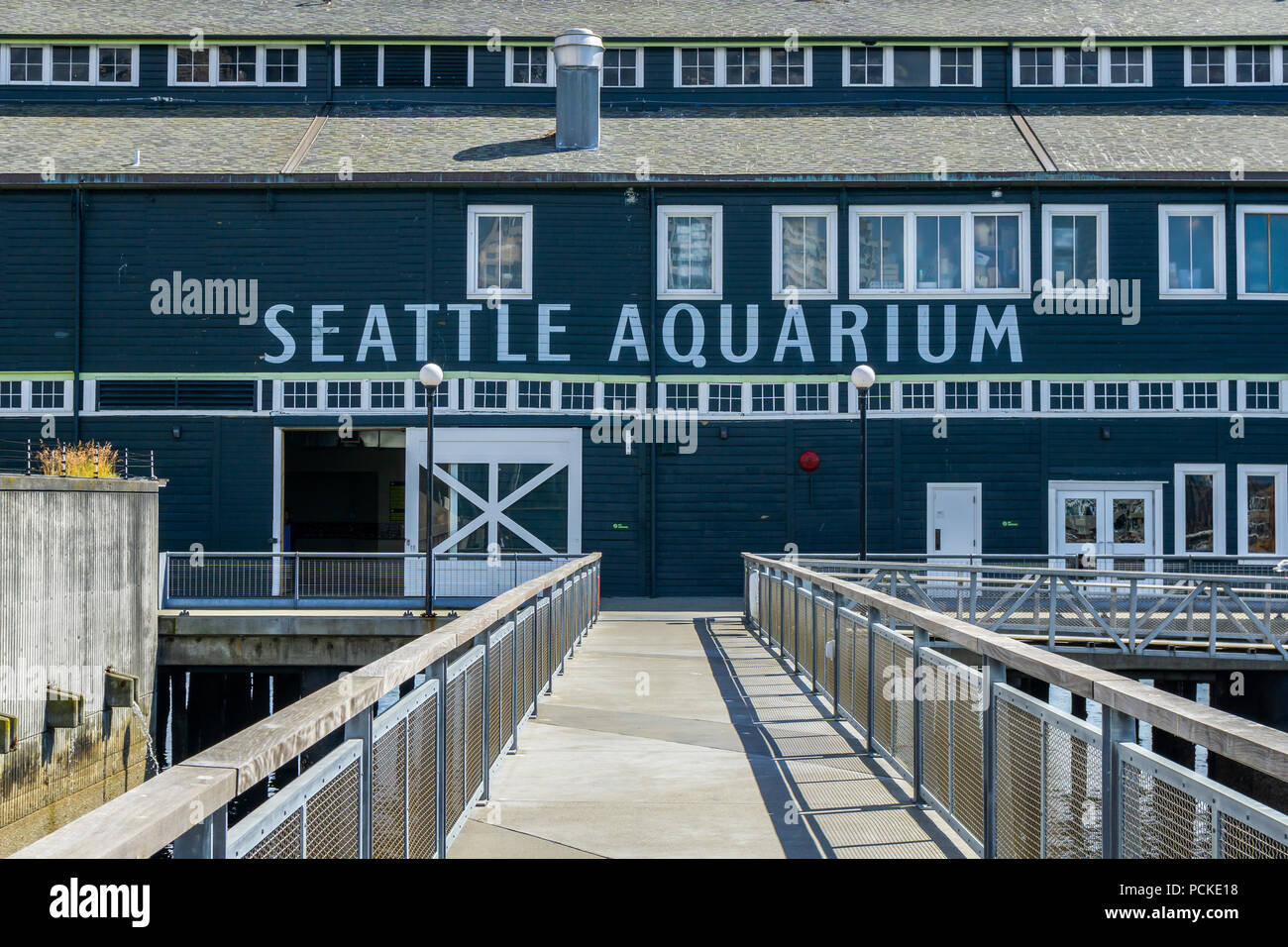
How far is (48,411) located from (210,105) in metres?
8.63

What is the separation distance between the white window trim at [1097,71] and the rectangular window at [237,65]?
56.9ft

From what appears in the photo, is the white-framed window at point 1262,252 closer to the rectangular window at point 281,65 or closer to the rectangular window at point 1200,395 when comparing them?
the rectangular window at point 1200,395

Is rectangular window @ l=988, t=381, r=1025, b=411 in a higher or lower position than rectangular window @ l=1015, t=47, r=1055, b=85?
lower

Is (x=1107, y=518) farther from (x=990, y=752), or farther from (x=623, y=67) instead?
(x=990, y=752)

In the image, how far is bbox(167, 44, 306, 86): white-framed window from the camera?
31.5m

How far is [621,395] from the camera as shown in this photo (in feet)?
89.5

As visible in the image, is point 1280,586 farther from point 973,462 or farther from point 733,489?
point 733,489

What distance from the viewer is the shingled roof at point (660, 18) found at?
31312 mm

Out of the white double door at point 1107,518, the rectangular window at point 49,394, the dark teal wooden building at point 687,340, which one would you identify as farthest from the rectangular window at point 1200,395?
the rectangular window at point 49,394

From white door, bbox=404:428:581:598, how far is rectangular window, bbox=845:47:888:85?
36.1 ft

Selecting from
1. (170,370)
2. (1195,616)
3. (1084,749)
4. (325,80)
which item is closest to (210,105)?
(325,80)

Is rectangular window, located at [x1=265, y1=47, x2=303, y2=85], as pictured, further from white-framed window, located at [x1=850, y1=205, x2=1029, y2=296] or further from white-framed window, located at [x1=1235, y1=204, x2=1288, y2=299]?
white-framed window, located at [x1=1235, y1=204, x2=1288, y2=299]

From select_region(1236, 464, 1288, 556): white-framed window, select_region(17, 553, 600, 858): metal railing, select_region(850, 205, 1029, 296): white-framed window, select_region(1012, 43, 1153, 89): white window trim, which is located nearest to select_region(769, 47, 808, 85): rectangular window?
select_region(1012, 43, 1153, 89): white window trim

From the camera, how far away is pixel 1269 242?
2722 cm
